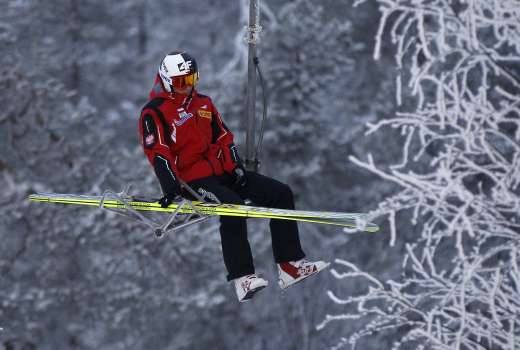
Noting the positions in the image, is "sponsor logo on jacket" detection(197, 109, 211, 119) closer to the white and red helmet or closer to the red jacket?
the red jacket

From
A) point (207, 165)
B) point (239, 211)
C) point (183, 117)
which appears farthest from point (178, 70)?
point (239, 211)

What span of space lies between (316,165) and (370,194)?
180 cm

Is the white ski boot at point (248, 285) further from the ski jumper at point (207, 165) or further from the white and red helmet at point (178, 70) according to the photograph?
the white and red helmet at point (178, 70)

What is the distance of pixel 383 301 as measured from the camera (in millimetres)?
23859

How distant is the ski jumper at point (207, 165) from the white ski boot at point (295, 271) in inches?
2.1

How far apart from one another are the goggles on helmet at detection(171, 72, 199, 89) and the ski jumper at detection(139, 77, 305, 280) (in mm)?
104

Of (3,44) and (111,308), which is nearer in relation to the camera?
(3,44)

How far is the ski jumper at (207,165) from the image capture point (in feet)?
22.8

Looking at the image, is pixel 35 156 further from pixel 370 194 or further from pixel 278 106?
pixel 370 194

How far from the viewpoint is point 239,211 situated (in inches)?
265

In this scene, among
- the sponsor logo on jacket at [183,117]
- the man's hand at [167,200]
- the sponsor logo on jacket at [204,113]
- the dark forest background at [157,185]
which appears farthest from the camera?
the dark forest background at [157,185]

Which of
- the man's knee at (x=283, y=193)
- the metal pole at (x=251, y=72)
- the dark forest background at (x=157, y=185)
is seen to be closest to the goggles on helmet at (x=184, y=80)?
the metal pole at (x=251, y=72)

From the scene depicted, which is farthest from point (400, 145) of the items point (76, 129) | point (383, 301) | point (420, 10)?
point (420, 10)

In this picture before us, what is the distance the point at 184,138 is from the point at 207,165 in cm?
28
